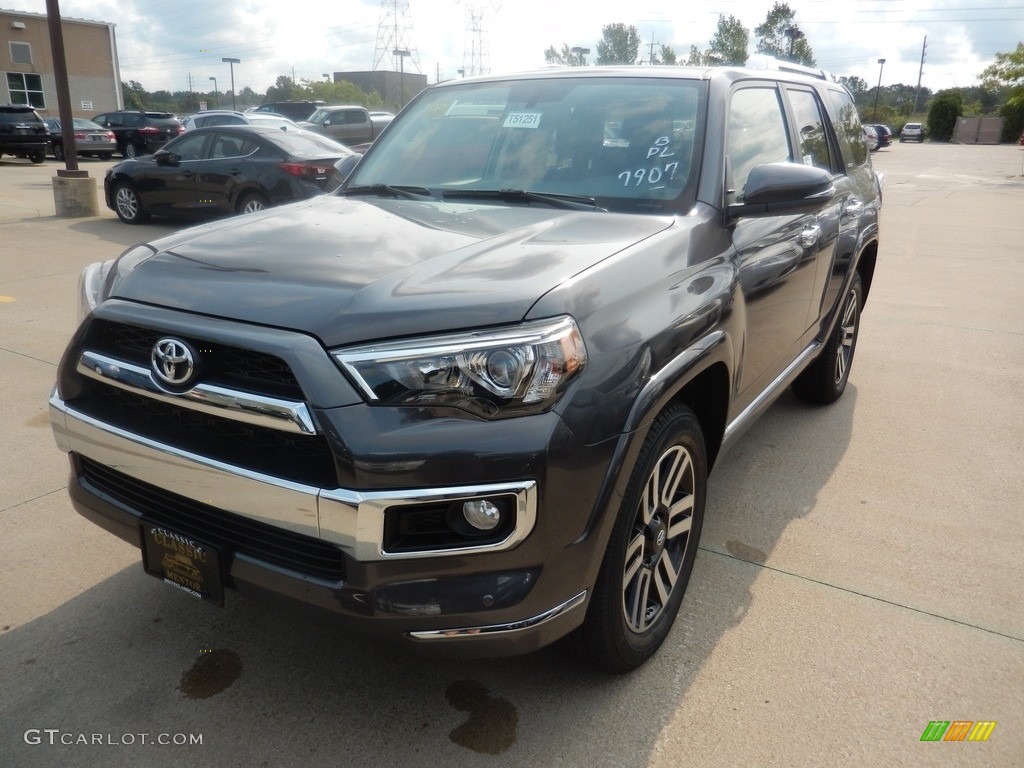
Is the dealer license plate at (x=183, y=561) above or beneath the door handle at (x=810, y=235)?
beneath

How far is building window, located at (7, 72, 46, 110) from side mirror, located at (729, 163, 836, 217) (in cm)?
5179

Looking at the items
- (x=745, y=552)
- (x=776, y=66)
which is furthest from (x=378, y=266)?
(x=776, y=66)

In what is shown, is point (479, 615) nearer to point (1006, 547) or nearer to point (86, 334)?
point (86, 334)

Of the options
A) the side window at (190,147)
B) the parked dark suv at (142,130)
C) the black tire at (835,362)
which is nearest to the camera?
the black tire at (835,362)

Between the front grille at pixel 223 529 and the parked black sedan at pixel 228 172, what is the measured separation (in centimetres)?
791

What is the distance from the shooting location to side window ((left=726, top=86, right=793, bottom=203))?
10.7ft

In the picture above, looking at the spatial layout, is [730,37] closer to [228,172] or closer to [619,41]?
[619,41]

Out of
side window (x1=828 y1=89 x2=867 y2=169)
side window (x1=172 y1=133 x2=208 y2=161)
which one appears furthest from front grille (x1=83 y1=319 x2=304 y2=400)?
side window (x1=172 y1=133 x2=208 y2=161)

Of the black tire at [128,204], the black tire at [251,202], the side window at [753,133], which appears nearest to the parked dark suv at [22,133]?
the black tire at [128,204]

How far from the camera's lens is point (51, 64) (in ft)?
155

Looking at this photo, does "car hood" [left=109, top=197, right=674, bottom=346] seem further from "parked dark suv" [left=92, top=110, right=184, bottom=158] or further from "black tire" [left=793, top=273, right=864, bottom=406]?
"parked dark suv" [left=92, top=110, right=184, bottom=158]

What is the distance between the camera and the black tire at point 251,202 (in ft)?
34.7

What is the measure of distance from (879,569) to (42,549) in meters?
3.19

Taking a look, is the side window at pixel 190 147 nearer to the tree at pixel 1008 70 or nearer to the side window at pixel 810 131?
the side window at pixel 810 131
